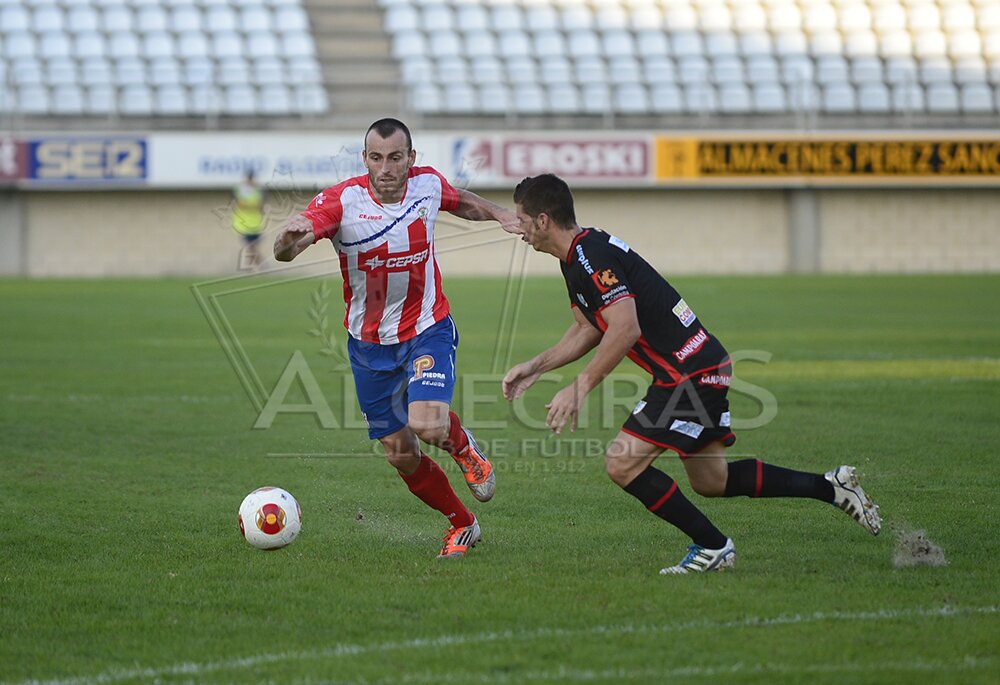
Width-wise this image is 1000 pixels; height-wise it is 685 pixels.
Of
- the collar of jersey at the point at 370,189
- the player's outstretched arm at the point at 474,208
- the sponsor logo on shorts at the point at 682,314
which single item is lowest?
the sponsor logo on shorts at the point at 682,314

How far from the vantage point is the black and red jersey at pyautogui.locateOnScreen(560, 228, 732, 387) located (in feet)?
17.1

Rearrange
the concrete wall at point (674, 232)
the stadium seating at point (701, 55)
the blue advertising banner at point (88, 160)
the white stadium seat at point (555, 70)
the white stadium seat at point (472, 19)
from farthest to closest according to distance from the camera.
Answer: the white stadium seat at point (472, 19) → the white stadium seat at point (555, 70) → the stadium seating at point (701, 55) → the concrete wall at point (674, 232) → the blue advertising banner at point (88, 160)

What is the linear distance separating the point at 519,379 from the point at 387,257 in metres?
1.01

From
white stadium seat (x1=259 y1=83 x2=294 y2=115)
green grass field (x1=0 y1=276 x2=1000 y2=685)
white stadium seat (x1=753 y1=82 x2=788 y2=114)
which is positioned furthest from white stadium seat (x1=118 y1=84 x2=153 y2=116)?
green grass field (x1=0 y1=276 x2=1000 y2=685)

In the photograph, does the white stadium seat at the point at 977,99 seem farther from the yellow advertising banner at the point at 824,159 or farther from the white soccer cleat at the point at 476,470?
the white soccer cleat at the point at 476,470

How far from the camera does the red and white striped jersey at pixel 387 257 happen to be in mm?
6051

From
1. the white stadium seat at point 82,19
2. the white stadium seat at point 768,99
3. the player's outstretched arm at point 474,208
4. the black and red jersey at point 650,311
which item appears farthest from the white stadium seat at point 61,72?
the black and red jersey at point 650,311

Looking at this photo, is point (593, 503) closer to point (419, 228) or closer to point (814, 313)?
Answer: point (419, 228)

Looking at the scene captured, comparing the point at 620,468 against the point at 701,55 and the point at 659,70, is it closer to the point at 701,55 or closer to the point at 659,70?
the point at 659,70

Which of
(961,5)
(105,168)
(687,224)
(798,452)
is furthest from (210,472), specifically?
(961,5)

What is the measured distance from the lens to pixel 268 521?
5.68 m

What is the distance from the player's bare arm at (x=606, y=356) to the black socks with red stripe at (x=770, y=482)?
0.84 metres

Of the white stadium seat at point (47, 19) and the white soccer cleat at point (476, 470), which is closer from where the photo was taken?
the white soccer cleat at point (476, 470)

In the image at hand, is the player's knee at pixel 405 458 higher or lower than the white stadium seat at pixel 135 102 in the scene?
lower
